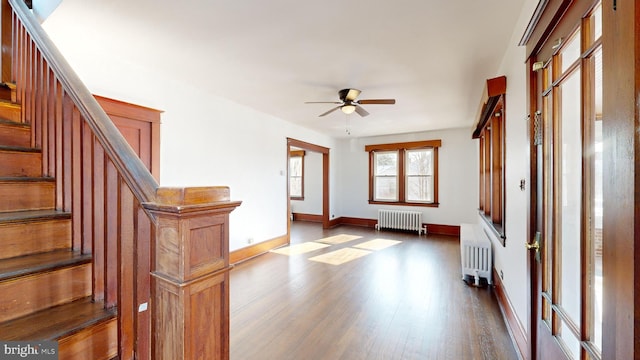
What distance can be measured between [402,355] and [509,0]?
264 centimetres

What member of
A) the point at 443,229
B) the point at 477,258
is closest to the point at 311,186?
the point at 443,229

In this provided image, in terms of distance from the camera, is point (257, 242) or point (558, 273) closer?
point (558, 273)

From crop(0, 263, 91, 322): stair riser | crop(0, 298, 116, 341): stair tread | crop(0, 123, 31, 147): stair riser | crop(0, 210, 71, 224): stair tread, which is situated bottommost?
crop(0, 298, 116, 341): stair tread

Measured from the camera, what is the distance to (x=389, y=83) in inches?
133

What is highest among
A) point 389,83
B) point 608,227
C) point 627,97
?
point 389,83

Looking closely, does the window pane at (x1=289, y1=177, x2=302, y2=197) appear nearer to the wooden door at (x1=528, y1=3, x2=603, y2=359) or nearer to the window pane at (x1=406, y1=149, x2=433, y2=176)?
the window pane at (x1=406, y1=149, x2=433, y2=176)

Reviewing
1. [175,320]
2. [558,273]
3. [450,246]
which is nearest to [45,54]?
[175,320]

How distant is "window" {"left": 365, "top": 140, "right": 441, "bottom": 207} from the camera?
6656mm

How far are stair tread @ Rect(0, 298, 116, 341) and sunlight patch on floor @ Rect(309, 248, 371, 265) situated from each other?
11.2ft

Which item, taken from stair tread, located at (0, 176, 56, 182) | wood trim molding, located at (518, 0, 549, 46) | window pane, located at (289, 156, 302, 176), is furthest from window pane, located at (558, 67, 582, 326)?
window pane, located at (289, 156, 302, 176)

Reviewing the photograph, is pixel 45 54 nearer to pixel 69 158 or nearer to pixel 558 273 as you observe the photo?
pixel 69 158

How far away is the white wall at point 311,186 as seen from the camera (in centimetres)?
833

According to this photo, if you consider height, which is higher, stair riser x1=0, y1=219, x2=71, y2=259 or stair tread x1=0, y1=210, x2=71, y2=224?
stair tread x1=0, y1=210, x2=71, y2=224

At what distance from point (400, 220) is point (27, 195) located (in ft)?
21.0
